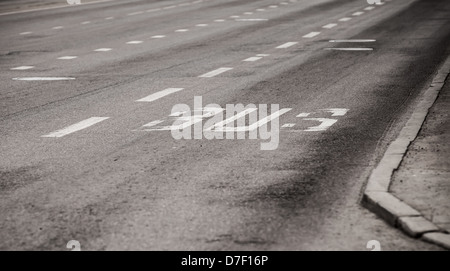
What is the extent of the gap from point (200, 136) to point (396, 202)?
3976 millimetres

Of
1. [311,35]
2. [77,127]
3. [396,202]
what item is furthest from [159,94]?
[311,35]

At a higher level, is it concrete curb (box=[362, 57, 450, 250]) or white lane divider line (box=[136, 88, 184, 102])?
concrete curb (box=[362, 57, 450, 250])

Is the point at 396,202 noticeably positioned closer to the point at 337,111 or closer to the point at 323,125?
the point at 323,125

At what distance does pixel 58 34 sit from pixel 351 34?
8.03 m

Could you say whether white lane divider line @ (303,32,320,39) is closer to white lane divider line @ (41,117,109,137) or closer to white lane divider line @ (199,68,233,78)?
white lane divider line @ (199,68,233,78)

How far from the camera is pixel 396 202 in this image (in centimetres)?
723

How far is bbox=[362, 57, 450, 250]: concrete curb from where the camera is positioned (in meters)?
6.54

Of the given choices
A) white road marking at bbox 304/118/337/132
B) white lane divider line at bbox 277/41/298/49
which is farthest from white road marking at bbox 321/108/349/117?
white lane divider line at bbox 277/41/298/49

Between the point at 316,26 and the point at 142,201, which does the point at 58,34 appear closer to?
the point at 316,26

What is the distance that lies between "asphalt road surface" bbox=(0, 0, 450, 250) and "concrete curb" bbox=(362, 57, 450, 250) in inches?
3.8

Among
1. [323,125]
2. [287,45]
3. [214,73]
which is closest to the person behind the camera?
[323,125]

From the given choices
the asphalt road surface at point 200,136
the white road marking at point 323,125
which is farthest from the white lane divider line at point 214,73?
the white road marking at point 323,125

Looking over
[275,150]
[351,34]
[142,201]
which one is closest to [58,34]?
[351,34]

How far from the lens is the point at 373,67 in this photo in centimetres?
1703
